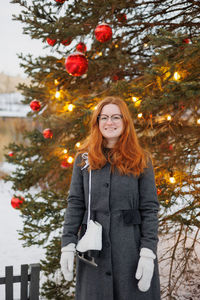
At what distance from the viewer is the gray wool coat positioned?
1617 mm

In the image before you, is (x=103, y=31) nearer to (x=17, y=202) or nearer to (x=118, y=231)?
(x=118, y=231)

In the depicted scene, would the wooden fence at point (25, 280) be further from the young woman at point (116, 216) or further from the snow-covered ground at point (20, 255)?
the snow-covered ground at point (20, 255)

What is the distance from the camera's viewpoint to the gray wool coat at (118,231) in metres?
1.62

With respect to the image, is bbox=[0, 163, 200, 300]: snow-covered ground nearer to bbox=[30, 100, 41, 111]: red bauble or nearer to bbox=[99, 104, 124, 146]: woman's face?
bbox=[99, 104, 124, 146]: woman's face

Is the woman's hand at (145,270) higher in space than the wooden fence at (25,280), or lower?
higher

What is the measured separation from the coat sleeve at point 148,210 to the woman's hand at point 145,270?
5 centimetres

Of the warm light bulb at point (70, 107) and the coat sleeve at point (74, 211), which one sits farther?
the warm light bulb at point (70, 107)

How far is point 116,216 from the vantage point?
165cm

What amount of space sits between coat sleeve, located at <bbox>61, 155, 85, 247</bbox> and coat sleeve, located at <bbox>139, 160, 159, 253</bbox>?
41cm

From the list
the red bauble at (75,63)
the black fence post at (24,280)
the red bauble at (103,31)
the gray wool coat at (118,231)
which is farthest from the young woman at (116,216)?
the red bauble at (103,31)

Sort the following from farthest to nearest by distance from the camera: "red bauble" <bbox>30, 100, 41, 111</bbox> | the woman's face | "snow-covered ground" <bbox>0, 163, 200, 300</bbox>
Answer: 1. "snow-covered ground" <bbox>0, 163, 200, 300</bbox>
2. "red bauble" <bbox>30, 100, 41, 111</bbox>
3. the woman's face

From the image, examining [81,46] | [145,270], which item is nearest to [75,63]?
[81,46]

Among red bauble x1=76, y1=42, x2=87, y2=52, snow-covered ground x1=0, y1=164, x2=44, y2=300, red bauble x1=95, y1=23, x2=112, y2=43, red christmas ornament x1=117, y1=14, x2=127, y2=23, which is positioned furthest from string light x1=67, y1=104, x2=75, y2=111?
snow-covered ground x1=0, y1=164, x2=44, y2=300

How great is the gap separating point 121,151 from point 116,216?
0.43 meters
